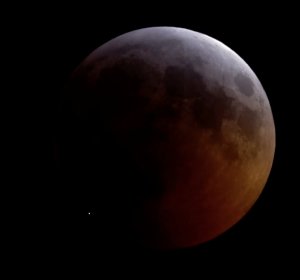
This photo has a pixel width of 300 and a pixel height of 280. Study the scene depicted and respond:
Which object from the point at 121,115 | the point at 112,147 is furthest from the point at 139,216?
the point at 121,115

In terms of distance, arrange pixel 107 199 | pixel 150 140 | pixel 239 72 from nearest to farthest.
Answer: pixel 150 140, pixel 107 199, pixel 239 72

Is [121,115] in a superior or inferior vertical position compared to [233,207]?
superior

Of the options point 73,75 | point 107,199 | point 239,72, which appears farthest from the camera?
point 73,75

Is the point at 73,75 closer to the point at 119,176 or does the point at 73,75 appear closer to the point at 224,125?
the point at 119,176

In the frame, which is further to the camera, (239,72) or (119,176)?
(239,72)

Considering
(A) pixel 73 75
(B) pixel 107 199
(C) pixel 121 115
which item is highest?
(A) pixel 73 75

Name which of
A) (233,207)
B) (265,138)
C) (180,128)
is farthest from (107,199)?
(265,138)

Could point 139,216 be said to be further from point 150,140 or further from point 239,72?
point 239,72
